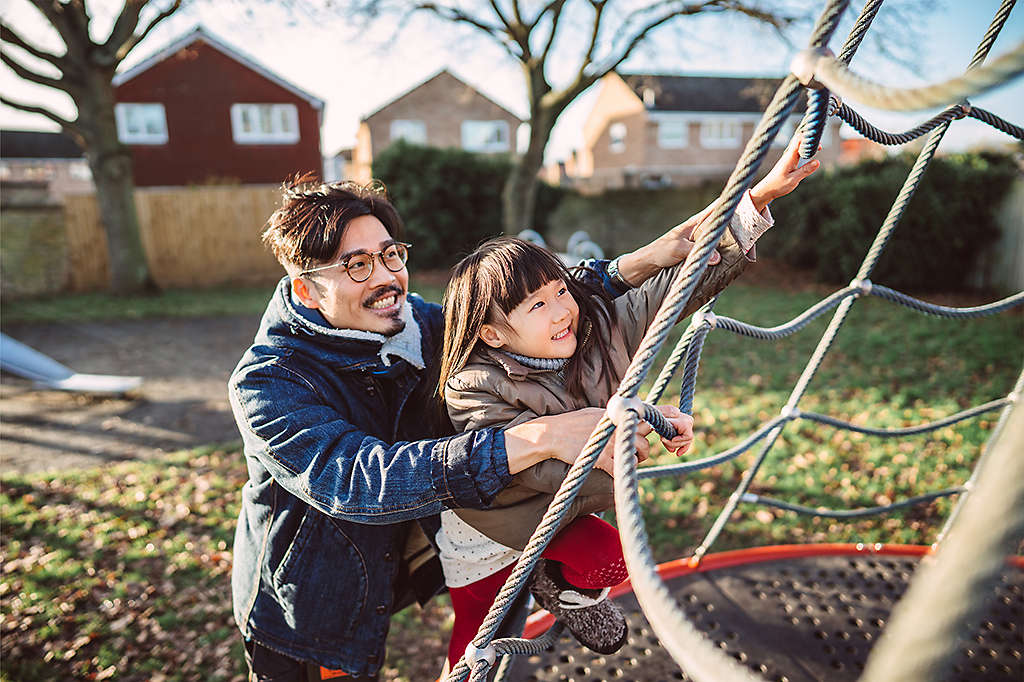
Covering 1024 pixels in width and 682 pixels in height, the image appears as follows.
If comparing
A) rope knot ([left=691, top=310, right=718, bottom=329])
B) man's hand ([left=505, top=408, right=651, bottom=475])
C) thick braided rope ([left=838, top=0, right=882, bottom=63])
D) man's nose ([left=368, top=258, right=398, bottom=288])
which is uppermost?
thick braided rope ([left=838, top=0, right=882, bottom=63])

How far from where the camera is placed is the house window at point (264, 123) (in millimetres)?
19125

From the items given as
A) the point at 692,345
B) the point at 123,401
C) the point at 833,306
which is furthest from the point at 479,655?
the point at 123,401

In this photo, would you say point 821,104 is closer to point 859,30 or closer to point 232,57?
point 859,30

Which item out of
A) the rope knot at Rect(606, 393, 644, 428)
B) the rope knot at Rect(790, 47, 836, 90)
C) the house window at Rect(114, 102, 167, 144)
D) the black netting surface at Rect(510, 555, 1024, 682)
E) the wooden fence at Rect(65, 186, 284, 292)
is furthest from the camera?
the house window at Rect(114, 102, 167, 144)

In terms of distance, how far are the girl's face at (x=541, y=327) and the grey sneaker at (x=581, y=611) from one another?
0.49 metres

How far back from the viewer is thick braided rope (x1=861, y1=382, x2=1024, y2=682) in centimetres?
41

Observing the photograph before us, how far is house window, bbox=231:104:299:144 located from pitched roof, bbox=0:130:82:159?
8.70m

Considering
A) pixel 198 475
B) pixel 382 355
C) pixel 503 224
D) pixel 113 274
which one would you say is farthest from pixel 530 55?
pixel 382 355

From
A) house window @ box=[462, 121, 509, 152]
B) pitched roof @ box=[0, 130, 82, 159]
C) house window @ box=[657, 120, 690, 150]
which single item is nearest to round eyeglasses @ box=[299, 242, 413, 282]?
house window @ box=[462, 121, 509, 152]

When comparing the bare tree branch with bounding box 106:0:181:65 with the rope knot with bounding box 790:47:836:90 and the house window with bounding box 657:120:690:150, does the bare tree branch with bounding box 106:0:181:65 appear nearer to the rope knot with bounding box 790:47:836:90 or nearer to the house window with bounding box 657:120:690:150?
the rope knot with bounding box 790:47:836:90

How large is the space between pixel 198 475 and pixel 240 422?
10.7 feet

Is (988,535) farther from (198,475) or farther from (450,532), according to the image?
(198,475)

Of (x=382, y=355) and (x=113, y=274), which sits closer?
(x=382, y=355)

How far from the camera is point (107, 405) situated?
561 centimetres
